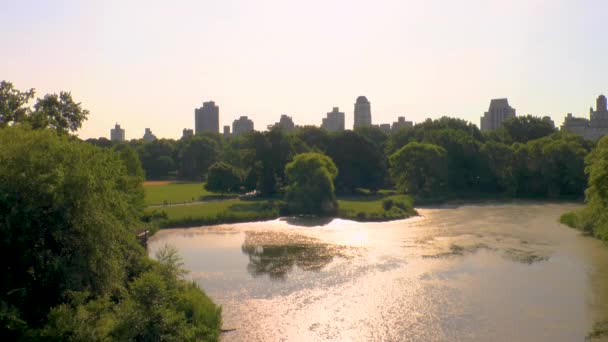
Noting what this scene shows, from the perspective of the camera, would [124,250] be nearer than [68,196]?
No

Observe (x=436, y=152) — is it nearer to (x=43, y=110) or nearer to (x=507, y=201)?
(x=507, y=201)

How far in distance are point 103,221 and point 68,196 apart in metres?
1.48

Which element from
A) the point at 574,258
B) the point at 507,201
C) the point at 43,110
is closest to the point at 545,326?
the point at 574,258

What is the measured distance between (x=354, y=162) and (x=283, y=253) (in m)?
41.1

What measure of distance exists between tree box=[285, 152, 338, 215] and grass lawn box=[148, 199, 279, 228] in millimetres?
2400

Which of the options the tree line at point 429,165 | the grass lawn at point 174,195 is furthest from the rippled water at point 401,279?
the tree line at point 429,165

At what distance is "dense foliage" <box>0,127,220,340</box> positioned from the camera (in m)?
16.6

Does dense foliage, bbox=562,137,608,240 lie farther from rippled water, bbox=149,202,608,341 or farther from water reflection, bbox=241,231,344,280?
water reflection, bbox=241,231,344,280

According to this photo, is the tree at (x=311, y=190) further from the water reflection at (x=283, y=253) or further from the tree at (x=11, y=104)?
the tree at (x=11, y=104)

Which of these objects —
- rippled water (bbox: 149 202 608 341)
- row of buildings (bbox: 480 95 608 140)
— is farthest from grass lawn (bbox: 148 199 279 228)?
row of buildings (bbox: 480 95 608 140)

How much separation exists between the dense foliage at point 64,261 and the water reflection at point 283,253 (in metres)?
13.0

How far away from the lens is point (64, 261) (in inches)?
710

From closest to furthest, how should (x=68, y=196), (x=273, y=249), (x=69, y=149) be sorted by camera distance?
(x=68, y=196), (x=69, y=149), (x=273, y=249)

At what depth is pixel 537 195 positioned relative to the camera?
72.6 m
